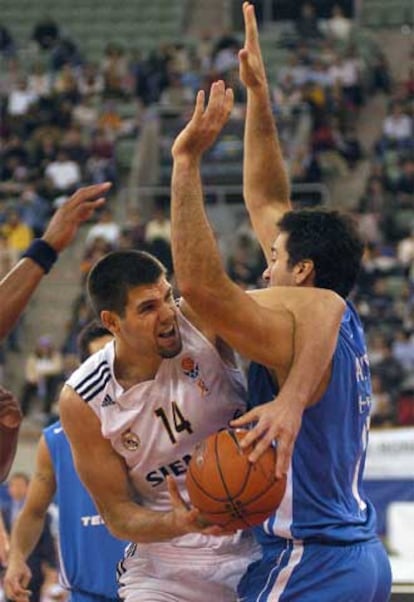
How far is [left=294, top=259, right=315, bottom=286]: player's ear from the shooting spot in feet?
17.7

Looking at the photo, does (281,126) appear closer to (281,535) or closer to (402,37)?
(402,37)

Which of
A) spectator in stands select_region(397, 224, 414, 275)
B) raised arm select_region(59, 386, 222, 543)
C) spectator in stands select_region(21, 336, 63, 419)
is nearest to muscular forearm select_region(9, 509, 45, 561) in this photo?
raised arm select_region(59, 386, 222, 543)

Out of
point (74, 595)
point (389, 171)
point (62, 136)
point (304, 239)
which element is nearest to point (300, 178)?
point (389, 171)

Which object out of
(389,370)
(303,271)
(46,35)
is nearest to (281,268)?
(303,271)

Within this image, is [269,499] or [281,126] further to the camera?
[281,126]

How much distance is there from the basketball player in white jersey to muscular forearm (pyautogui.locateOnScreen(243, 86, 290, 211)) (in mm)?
854

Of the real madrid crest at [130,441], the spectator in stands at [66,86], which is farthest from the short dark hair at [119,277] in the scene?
the spectator in stands at [66,86]

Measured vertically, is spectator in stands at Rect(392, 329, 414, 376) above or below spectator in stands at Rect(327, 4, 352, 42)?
below

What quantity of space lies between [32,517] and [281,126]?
625 inches

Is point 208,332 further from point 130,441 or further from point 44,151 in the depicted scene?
point 44,151

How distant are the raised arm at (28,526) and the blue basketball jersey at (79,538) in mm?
48

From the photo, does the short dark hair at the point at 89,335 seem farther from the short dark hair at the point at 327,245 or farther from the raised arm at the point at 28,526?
the short dark hair at the point at 327,245

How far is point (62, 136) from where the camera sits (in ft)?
78.6

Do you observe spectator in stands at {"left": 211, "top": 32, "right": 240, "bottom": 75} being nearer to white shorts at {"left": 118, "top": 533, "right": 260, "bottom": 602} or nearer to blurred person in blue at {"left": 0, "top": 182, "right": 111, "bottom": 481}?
blurred person in blue at {"left": 0, "top": 182, "right": 111, "bottom": 481}
